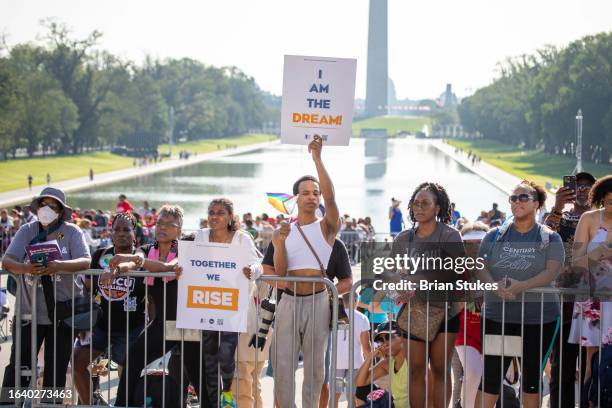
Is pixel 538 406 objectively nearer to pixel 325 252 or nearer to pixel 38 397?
pixel 325 252

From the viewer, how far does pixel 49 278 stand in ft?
24.7

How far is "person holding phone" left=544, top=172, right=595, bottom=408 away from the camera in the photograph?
709cm

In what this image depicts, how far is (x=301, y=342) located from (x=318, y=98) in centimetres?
194

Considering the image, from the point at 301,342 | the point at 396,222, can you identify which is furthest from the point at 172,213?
the point at 396,222

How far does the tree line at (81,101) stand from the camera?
7772cm

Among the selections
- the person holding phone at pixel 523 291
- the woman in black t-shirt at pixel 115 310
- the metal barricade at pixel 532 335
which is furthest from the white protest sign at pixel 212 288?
the person holding phone at pixel 523 291

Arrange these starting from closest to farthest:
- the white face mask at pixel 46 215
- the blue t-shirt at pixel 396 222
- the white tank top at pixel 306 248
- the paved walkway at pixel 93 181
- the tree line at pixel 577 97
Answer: the white tank top at pixel 306 248 → the white face mask at pixel 46 215 → the blue t-shirt at pixel 396 222 → the paved walkway at pixel 93 181 → the tree line at pixel 577 97

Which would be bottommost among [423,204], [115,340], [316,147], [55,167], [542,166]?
[55,167]

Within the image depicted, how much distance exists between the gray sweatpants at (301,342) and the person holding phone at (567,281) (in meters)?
1.65

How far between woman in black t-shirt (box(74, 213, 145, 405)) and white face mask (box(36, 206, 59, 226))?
0.45 meters

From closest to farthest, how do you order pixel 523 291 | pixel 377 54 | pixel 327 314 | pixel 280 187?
pixel 523 291, pixel 327 314, pixel 280 187, pixel 377 54

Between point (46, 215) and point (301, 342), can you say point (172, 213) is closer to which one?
point (46, 215)

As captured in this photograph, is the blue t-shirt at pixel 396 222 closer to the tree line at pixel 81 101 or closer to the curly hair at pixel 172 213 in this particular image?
the curly hair at pixel 172 213

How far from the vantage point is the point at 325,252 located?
7293 millimetres
